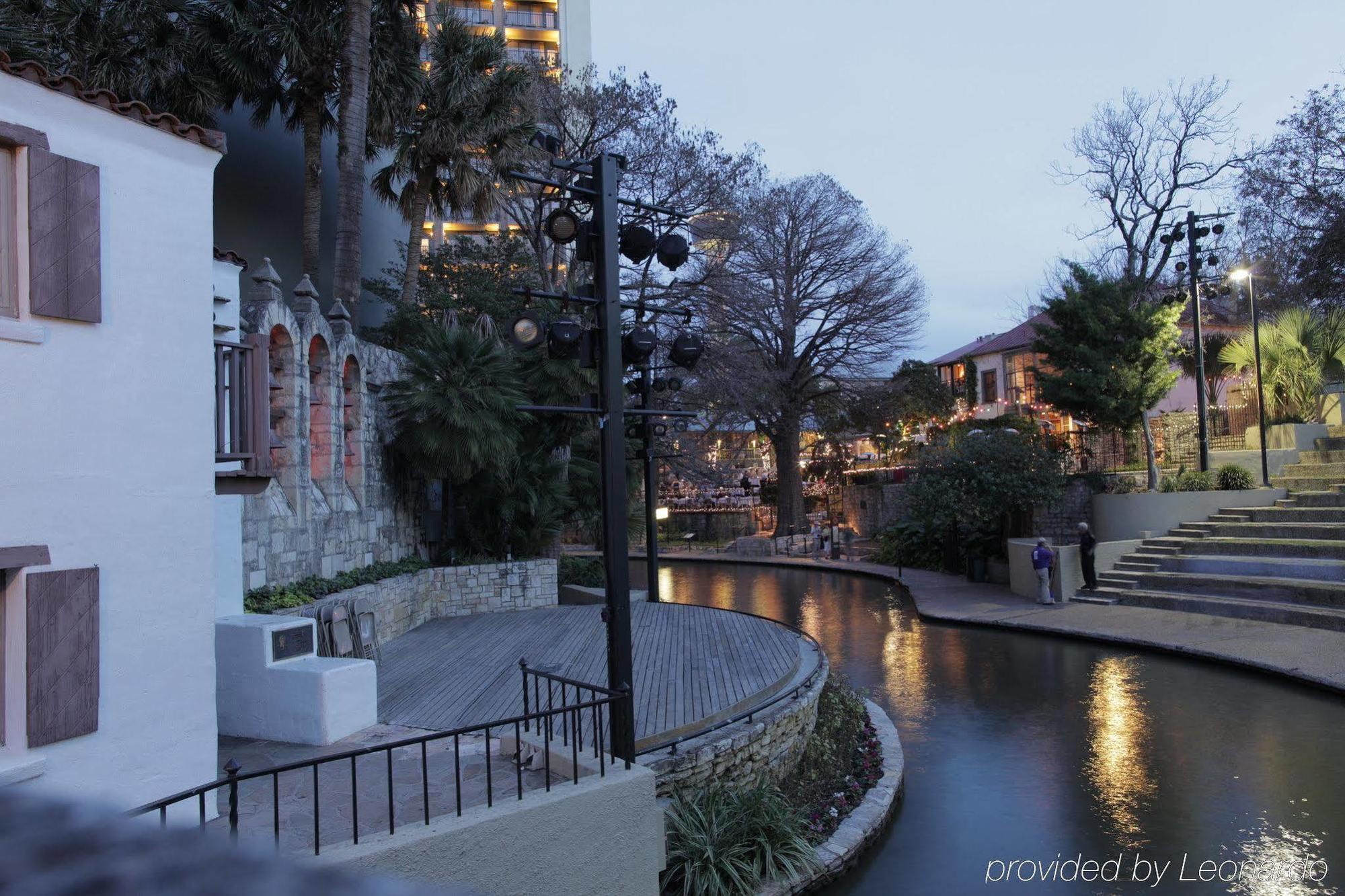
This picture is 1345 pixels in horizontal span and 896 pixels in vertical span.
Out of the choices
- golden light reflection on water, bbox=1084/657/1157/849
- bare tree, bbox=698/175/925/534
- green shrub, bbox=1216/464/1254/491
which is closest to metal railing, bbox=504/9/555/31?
bare tree, bbox=698/175/925/534

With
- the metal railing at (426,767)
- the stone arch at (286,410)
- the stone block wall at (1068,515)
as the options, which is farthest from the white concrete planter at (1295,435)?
the stone arch at (286,410)

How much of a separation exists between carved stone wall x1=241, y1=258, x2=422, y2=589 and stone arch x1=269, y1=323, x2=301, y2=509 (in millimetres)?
12

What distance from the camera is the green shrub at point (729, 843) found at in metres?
6.88

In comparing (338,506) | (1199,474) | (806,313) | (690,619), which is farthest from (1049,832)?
(806,313)

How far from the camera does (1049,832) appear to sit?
8.13 metres

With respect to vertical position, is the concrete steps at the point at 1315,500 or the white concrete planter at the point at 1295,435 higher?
the white concrete planter at the point at 1295,435

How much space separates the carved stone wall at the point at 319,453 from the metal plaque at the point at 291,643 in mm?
2355

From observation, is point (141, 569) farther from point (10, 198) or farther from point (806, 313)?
point (806, 313)

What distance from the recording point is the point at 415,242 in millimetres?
21250

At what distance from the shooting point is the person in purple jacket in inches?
763

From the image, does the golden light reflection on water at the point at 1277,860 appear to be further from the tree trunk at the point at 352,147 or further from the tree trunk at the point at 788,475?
the tree trunk at the point at 788,475

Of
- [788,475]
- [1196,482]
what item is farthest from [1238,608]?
[788,475]

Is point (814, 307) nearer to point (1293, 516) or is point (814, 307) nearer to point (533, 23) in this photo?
point (1293, 516)

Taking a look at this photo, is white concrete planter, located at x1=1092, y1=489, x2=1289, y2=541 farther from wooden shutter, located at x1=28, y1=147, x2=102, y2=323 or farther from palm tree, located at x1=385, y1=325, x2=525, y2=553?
wooden shutter, located at x1=28, y1=147, x2=102, y2=323
